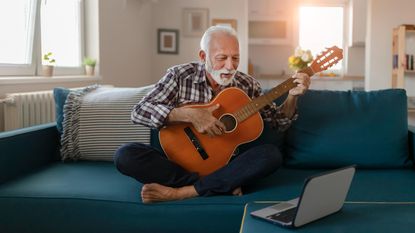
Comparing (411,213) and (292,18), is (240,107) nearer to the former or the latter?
(411,213)

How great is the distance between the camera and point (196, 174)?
1.78 m

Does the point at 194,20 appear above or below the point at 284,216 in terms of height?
above

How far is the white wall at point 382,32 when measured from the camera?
5137 millimetres

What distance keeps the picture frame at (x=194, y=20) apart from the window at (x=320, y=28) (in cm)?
187

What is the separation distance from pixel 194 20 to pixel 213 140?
4.12m

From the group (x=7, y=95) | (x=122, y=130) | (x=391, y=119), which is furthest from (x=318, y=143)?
(x=7, y=95)

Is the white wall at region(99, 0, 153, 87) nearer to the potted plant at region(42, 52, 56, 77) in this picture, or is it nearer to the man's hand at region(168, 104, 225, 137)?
the potted plant at region(42, 52, 56, 77)

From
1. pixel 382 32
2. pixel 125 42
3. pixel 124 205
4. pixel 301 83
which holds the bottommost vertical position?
pixel 124 205

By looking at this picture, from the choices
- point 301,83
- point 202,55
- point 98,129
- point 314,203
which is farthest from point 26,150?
point 314,203

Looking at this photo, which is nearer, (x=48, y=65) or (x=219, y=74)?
(x=219, y=74)

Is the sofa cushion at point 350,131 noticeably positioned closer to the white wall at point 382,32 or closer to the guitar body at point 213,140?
the guitar body at point 213,140

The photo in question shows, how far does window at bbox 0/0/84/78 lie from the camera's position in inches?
119

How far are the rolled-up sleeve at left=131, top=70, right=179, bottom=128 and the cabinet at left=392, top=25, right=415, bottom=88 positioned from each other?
Result: 3.60 m

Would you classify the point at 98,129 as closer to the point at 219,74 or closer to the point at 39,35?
the point at 219,74
